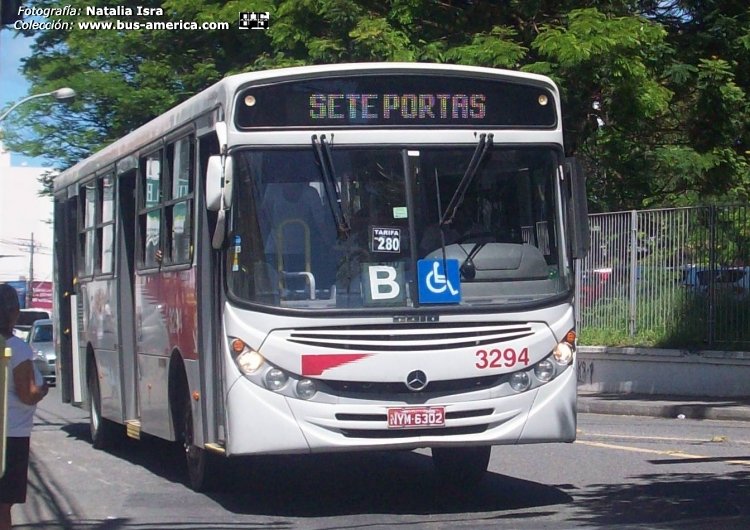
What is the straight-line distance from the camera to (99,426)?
1420 cm

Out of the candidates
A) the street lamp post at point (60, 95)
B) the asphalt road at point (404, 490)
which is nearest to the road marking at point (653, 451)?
the asphalt road at point (404, 490)

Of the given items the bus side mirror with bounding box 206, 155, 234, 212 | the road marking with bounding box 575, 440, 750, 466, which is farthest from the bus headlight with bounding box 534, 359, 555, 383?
the road marking with bounding box 575, 440, 750, 466

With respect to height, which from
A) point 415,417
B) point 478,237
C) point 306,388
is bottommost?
point 415,417

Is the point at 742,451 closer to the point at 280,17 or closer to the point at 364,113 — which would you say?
the point at 364,113

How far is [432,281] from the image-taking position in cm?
887

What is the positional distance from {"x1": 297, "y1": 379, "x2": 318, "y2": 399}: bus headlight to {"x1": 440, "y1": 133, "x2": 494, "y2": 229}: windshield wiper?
142 cm

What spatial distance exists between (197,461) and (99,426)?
4324mm

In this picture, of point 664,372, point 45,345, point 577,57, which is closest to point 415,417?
point 664,372

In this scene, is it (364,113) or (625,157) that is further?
(625,157)

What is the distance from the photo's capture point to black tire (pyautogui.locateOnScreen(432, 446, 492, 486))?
10336mm

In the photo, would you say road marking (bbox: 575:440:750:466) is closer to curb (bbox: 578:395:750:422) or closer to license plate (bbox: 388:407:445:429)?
curb (bbox: 578:395:750:422)

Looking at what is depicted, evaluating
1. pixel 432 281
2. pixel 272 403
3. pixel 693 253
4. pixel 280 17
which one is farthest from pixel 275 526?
pixel 280 17

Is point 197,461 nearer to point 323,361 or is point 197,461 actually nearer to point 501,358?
point 323,361

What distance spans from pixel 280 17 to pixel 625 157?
7.15 metres
